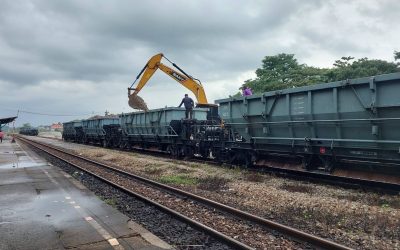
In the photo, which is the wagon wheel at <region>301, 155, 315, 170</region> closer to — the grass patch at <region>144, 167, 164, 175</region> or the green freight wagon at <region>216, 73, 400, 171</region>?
the green freight wagon at <region>216, 73, 400, 171</region>

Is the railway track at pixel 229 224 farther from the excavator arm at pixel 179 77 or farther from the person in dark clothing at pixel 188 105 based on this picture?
the excavator arm at pixel 179 77

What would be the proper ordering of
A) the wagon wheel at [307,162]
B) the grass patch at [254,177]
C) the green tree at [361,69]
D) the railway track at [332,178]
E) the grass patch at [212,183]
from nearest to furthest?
the railway track at [332,178] → the grass patch at [212,183] → the wagon wheel at [307,162] → the grass patch at [254,177] → the green tree at [361,69]

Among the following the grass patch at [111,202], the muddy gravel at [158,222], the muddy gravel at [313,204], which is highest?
the muddy gravel at [313,204]

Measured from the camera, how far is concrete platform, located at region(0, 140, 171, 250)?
5.86 metres

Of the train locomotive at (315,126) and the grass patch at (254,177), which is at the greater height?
the train locomotive at (315,126)

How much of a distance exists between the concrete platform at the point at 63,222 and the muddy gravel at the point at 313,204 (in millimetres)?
2673

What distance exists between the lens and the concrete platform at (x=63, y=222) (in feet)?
19.2

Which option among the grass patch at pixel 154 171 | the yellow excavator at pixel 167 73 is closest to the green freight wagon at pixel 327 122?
the grass patch at pixel 154 171

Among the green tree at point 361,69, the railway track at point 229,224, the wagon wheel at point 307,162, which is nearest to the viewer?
the railway track at point 229,224

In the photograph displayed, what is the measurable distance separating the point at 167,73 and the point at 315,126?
14.7 meters

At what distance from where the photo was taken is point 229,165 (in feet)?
50.3

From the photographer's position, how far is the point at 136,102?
26453 mm

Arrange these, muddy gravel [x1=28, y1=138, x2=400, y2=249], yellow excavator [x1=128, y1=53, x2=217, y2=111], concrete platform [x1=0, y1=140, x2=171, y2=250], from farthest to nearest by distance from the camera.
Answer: yellow excavator [x1=128, y1=53, x2=217, y2=111] → muddy gravel [x1=28, y1=138, x2=400, y2=249] → concrete platform [x1=0, y1=140, x2=171, y2=250]

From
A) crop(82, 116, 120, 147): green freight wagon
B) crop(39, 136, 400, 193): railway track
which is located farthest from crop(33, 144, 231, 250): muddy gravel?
crop(82, 116, 120, 147): green freight wagon
